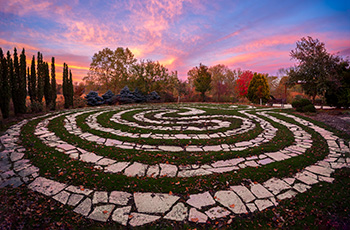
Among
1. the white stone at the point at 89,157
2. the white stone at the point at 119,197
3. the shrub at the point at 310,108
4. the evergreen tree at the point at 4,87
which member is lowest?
the white stone at the point at 119,197

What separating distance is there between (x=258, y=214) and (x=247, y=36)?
11205 millimetres

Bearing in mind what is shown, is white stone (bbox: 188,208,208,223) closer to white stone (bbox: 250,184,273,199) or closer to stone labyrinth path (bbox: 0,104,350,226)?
stone labyrinth path (bbox: 0,104,350,226)

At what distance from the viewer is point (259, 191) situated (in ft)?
7.64

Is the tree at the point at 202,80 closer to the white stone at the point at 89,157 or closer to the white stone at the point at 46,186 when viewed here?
the white stone at the point at 89,157

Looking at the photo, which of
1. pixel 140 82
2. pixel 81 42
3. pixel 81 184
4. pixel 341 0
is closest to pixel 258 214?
pixel 81 184

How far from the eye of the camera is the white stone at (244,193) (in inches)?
85.5

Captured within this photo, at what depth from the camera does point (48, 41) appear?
832cm

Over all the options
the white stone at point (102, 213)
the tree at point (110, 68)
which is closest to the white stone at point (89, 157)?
the white stone at point (102, 213)

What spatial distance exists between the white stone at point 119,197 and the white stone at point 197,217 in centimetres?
90

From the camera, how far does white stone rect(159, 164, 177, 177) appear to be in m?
2.79

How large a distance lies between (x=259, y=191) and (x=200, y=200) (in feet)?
3.16

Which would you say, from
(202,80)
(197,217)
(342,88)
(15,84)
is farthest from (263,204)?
(202,80)

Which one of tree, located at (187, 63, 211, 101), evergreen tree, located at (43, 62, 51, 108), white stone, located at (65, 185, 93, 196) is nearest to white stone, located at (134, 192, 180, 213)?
white stone, located at (65, 185, 93, 196)

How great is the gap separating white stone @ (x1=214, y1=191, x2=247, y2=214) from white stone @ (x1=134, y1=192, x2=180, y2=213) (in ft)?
2.06
